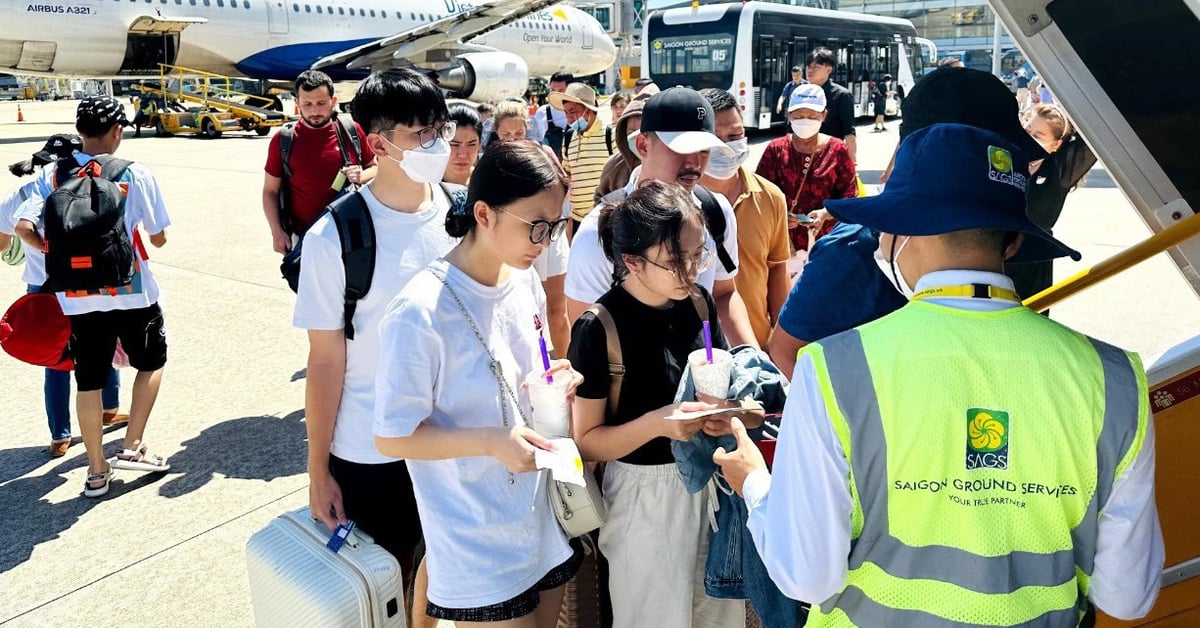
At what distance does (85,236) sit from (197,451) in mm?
1353

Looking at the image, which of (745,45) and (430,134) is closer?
(430,134)

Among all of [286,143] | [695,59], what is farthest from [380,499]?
[695,59]

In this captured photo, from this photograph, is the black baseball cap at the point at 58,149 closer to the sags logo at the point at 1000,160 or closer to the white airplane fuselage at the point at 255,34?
the sags logo at the point at 1000,160

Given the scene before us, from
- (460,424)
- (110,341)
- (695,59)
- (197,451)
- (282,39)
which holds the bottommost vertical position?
(197,451)

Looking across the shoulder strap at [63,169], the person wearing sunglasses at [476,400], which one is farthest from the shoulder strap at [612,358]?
the shoulder strap at [63,169]

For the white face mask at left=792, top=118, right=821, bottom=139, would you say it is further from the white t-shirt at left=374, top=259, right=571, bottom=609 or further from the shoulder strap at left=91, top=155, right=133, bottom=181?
the shoulder strap at left=91, top=155, right=133, bottom=181

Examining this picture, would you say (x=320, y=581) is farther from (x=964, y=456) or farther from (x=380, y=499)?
(x=964, y=456)

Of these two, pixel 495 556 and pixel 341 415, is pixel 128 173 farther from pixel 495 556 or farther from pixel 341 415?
pixel 495 556

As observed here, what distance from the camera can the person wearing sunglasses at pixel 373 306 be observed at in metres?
2.41

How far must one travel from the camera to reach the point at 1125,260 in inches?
71.2

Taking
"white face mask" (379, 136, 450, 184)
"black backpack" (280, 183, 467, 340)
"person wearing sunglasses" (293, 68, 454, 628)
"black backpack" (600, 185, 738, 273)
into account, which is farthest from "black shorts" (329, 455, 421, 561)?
"black backpack" (600, 185, 738, 273)

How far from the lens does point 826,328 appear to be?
2.11m

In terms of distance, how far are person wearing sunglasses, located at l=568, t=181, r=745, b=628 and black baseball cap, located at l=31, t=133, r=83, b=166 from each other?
3.47m

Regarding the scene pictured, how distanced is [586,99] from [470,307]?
5505mm
